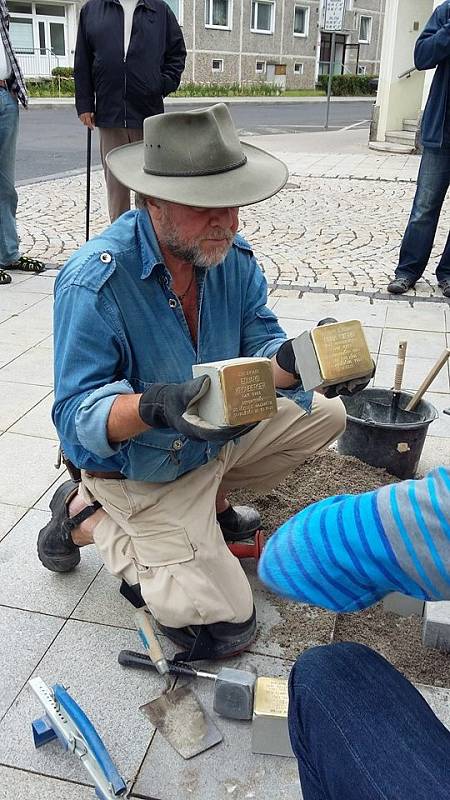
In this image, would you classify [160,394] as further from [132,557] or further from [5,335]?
[5,335]

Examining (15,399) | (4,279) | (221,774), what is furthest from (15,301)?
(221,774)

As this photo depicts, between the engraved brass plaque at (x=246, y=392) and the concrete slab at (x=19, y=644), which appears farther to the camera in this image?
the concrete slab at (x=19, y=644)

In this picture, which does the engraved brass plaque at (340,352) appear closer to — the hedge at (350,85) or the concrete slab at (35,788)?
the concrete slab at (35,788)

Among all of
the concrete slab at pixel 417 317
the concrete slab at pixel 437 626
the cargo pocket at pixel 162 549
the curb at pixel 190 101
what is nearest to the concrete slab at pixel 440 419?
the concrete slab at pixel 417 317

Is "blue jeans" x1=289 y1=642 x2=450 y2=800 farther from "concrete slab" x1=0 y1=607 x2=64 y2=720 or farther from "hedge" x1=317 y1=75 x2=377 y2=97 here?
"hedge" x1=317 y1=75 x2=377 y2=97

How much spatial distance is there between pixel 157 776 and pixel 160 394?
3.29 ft

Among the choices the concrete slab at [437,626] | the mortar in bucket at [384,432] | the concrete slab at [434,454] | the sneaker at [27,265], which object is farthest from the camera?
the sneaker at [27,265]

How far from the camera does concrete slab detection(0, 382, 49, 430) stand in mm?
3666

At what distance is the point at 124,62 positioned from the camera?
5.50 meters

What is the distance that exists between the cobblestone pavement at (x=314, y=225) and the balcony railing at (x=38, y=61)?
26.1 m

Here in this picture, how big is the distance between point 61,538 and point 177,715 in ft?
2.46

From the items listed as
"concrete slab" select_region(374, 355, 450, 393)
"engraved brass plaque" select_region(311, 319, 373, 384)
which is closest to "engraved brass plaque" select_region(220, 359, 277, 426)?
"engraved brass plaque" select_region(311, 319, 373, 384)

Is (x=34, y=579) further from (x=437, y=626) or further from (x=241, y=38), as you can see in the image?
(x=241, y=38)

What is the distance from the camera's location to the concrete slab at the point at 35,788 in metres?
1.80
